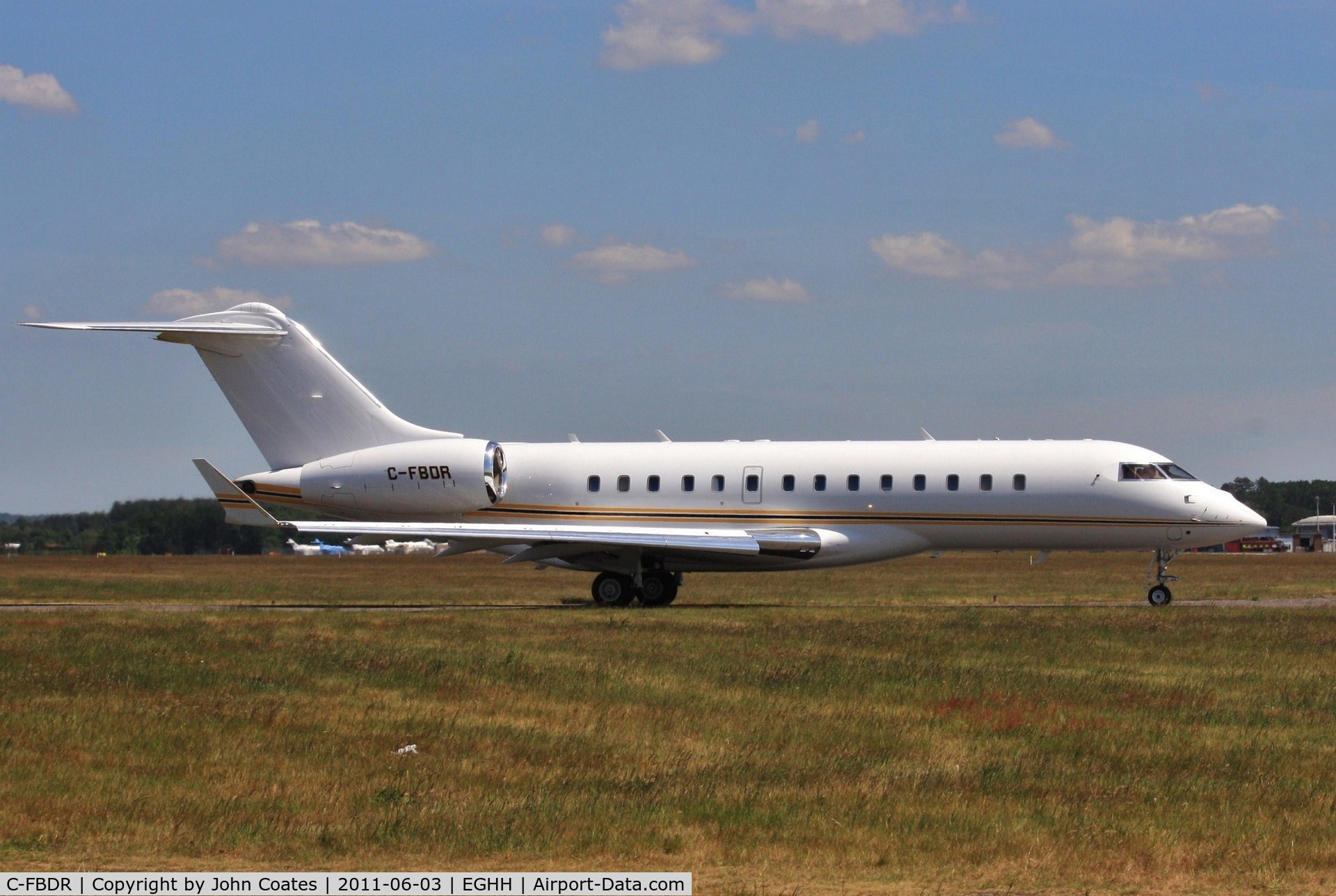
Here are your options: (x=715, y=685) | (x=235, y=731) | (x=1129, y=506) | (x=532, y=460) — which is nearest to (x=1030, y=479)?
(x=1129, y=506)

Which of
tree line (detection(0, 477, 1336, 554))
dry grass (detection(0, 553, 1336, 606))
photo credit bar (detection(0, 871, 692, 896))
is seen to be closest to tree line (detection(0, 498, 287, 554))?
tree line (detection(0, 477, 1336, 554))

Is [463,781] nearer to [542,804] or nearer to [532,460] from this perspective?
[542,804]

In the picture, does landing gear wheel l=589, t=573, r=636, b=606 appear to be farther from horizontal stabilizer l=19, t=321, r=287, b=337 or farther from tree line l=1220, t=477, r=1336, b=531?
tree line l=1220, t=477, r=1336, b=531

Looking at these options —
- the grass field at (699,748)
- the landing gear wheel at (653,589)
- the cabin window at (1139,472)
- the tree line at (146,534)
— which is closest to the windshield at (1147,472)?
the cabin window at (1139,472)

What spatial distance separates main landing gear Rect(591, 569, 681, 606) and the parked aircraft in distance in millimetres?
34

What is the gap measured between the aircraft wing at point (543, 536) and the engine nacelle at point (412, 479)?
109 centimetres

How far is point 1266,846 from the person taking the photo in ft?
33.1

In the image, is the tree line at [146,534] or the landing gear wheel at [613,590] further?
the tree line at [146,534]

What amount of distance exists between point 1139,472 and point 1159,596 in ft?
8.42

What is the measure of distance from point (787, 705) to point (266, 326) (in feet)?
65.3

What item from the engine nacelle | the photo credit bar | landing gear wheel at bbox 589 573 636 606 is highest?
the engine nacelle

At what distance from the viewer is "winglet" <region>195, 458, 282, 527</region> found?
1121 inches

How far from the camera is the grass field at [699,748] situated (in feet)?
32.9

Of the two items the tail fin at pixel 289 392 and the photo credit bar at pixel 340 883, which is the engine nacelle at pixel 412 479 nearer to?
the tail fin at pixel 289 392
